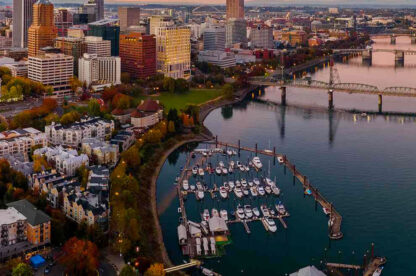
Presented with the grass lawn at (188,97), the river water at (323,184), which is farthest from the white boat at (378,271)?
the grass lawn at (188,97)

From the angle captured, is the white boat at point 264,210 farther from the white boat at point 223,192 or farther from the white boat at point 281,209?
the white boat at point 223,192

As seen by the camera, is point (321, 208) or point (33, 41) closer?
point (321, 208)

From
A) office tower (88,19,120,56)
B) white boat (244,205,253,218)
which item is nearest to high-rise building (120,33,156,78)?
office tower (88,19,120,56)

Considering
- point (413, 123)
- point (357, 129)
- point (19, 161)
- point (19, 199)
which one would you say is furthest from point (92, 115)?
point (413, 123)

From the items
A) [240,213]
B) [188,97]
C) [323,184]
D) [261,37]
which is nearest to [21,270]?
[240,213]

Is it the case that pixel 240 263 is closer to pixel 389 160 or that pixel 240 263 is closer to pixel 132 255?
pixel 132 255

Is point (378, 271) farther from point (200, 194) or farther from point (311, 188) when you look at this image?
point (200, 194)
